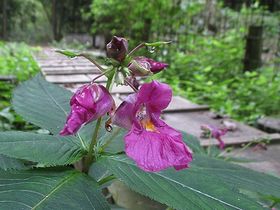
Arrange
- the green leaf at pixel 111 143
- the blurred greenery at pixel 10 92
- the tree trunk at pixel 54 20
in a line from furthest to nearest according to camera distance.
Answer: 1. the tree trunk at pixel 54 20
2. the blurred greenery at pixel 10 92
3. the green leaf at pixel 111 143

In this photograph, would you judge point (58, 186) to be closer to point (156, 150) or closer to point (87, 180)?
point (87, 180)

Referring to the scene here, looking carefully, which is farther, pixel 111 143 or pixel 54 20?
pixel 54 20

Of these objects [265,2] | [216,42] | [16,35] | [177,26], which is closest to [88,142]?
[216,42]

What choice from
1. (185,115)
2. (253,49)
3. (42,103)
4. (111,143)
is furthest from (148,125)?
(253,49)

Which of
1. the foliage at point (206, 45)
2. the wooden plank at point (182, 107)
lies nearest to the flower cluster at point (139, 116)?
the wooden plank at point (182, 107)

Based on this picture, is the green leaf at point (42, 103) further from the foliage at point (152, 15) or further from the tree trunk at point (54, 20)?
the tree trunk at point (54, 20)

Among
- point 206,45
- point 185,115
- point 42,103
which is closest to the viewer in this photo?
point 42,103
